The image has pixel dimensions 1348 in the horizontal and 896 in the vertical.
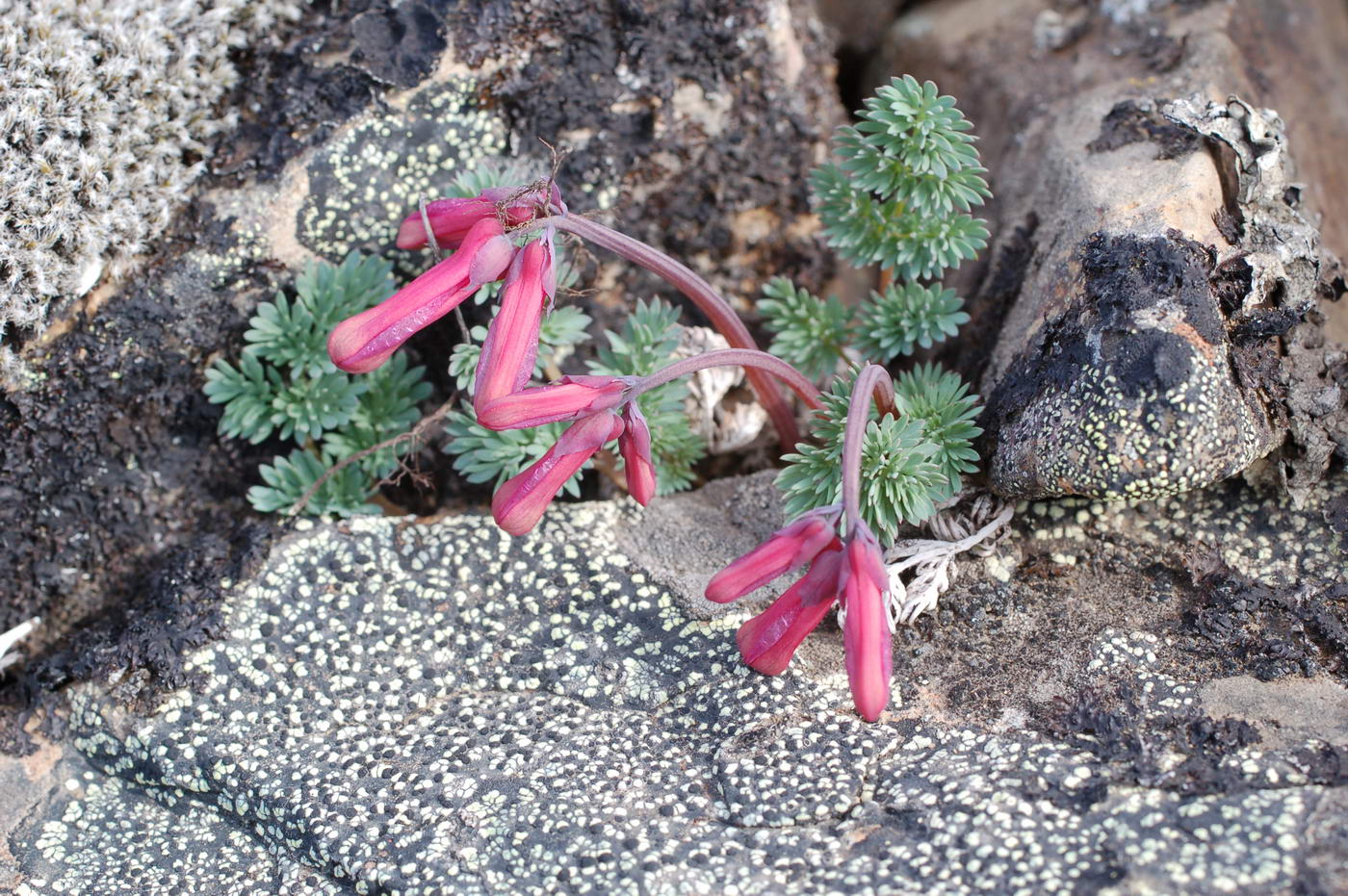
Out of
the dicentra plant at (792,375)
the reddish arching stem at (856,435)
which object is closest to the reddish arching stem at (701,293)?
the dicentra plant at (792,375)

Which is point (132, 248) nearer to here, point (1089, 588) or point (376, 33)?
point (376, 33)

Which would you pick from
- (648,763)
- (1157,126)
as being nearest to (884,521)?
(648,763)

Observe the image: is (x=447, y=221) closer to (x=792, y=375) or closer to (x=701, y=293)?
(x=701, y=293)

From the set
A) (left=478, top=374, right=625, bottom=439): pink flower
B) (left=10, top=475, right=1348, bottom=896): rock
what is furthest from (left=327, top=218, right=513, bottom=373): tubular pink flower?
(left=10, top=475, right=1348, bottom=896): rock

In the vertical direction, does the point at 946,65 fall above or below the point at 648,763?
above

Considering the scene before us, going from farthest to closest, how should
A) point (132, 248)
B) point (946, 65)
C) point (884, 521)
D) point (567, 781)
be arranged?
point (946, 65) < point (132, 248) < point (884, 521) < point (567, 781)
